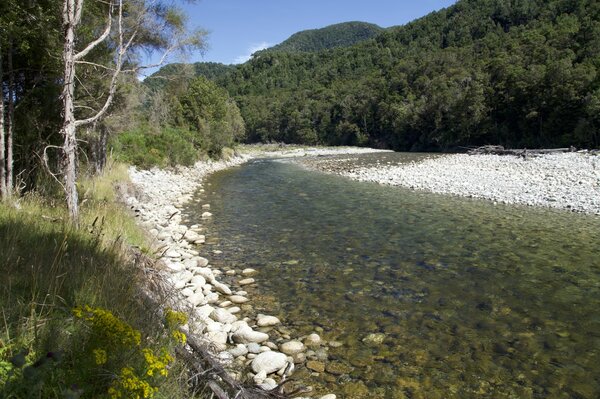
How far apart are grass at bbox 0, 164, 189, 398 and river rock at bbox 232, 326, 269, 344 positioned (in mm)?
1485

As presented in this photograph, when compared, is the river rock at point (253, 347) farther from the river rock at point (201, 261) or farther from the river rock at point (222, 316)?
the river rock at point (201, 261)

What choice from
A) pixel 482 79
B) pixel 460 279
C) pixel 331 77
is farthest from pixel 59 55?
pixel 331 77

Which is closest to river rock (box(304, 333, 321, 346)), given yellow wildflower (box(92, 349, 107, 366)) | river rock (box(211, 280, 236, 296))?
river rock (box(211, 280, 236, 296))

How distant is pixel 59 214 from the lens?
256 inches

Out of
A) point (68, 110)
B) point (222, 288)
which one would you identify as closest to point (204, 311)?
point (222, 288)

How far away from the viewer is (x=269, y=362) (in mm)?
4715

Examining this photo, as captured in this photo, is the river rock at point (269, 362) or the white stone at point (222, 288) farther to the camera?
the white stone at point (222, 288)

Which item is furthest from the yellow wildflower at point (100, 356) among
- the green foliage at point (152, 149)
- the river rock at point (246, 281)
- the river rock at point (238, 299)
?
the green foliage at point (152, 149)

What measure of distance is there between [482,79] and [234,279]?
207ft

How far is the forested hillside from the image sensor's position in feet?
157

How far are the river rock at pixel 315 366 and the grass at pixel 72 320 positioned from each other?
2.04 meters

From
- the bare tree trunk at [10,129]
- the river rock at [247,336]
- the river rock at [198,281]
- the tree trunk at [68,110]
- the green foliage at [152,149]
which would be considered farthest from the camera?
the green foliage at [152,149]

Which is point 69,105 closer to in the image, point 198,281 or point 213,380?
point 198,281

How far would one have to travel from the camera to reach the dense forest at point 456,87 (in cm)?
4781
